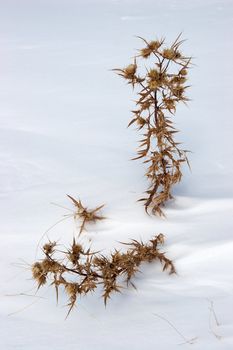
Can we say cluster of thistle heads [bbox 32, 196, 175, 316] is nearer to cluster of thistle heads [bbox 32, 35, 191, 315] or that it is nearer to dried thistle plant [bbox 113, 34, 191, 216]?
cluster of thistle heads [bbox 32, 35, 191, 315]

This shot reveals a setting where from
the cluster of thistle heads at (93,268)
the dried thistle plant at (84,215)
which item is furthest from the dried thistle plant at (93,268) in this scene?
the dried thistle plant at (84,215)

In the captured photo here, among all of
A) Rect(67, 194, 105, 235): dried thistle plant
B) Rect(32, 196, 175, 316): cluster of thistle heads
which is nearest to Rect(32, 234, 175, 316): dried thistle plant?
Rect(32, 196, 175, 316): cluster of thistle heads

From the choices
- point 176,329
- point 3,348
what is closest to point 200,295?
point 176,329

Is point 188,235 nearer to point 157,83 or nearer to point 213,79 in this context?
point 157,83

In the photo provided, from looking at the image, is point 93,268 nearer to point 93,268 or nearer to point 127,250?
point 93,268

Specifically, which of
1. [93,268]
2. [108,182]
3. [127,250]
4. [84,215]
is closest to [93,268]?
[93,268]

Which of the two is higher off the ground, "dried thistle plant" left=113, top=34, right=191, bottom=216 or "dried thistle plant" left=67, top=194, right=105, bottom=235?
"dried thistle plant" left=113, top=34, right=191, bottom=216

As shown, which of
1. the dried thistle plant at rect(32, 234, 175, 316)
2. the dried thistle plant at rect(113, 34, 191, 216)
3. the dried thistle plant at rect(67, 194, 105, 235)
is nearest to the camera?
the dried thistle plant at rect(32, 234, 175, 316)
